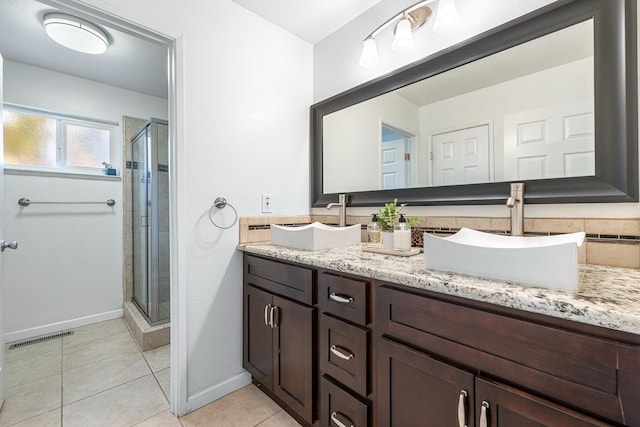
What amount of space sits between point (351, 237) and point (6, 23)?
257cm

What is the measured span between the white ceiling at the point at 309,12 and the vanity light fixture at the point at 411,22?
1.04ft

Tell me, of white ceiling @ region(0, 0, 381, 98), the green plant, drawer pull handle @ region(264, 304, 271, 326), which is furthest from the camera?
white ceiling @ region(0, 0, 381, 98)

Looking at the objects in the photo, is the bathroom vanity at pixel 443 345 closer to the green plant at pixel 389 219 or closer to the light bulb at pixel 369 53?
the green plant at pixel 389 219

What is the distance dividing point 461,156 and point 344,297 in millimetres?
873

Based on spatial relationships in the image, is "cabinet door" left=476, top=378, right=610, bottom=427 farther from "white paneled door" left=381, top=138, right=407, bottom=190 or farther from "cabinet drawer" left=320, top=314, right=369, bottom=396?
"white paneled door" left=381, top=138, right=407, bottom=190

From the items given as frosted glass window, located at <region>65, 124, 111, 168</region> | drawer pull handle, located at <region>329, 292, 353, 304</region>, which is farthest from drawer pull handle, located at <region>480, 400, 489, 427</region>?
frosted glass window, located at <region>65, 124, 111, 168</region>

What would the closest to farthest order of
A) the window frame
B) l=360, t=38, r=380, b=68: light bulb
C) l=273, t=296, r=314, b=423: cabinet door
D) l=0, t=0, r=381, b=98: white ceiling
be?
l=273, t=296, r=314, b=423: cabinet door < l=360, t=38, r=380, b=68: light bulb < l=0, t=0, r=381, b=98: white ceiling < the window frame

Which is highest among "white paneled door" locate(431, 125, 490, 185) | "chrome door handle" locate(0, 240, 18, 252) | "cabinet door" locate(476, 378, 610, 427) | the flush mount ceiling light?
the flush mount ceiling light

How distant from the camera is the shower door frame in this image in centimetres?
224

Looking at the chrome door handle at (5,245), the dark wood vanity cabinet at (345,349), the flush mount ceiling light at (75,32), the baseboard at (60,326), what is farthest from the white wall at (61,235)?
the dark wood vanity cabinet at (345,349)

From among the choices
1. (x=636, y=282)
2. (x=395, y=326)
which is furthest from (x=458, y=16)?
(x=395, y=326)

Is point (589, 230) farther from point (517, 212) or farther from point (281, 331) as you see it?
point (281, 331)

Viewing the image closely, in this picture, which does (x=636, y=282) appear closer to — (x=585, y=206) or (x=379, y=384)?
(x=585, y=206)

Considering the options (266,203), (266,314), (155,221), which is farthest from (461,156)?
(155,221)
